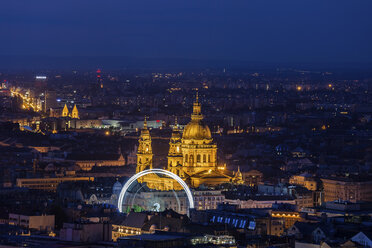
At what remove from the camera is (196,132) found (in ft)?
219

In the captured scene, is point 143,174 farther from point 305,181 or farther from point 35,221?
point 305,181

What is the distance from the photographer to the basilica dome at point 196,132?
6669cm

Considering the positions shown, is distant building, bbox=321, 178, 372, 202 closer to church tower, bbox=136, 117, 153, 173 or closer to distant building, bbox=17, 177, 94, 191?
church tower, bbox=136, 117, 153, 173

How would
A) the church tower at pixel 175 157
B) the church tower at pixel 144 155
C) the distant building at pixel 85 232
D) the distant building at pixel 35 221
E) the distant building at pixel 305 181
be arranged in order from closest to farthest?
the distant building at pixel 85 232, the distant building at pixel 35 221, the church tower at pixel 175 157, the church tower at pixel 144 155, the distant building at pixel 305 181

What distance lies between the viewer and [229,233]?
4597cm

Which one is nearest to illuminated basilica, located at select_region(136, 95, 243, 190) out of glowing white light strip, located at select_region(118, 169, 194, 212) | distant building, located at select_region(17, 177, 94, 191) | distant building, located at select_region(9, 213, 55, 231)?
glowing white light strip, located at select_region(118, 169, 194, 212)

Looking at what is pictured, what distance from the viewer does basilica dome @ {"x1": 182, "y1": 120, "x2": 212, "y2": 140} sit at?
6669cm

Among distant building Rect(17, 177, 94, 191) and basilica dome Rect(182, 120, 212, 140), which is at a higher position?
basilica dome Rect(182, 120, 212, 140)

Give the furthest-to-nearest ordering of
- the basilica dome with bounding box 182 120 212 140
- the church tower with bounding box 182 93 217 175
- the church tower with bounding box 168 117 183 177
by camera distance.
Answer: the basilica dome with bounding box 182 120 212 140 < the church tower with bounding box 182 93 217 175 < the church tower with bounding box 168 117 183 177

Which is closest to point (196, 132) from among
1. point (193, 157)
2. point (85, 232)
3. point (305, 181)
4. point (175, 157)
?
point (193, 157)

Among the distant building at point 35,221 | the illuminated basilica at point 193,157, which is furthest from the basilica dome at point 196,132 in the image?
the distant building at point 35,221

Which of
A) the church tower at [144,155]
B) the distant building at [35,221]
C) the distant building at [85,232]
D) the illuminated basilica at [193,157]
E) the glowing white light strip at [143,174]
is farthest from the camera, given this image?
the church tower at [144,155]

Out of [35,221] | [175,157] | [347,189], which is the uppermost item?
[175,157]

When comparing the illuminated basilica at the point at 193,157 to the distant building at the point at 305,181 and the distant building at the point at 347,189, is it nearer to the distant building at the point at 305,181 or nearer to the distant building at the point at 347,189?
the distant building at the point at 305,181
